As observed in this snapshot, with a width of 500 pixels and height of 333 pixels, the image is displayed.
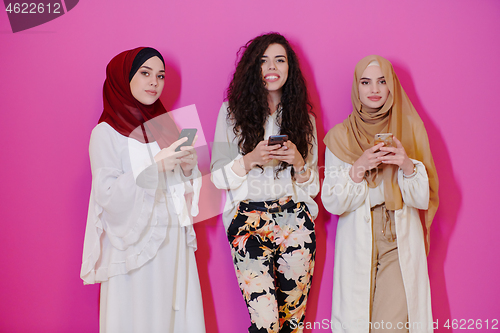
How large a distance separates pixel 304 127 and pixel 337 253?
74 cm

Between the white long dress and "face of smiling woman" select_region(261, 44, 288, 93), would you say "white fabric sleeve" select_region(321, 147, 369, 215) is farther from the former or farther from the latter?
the white long dress

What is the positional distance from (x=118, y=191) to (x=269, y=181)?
760mm

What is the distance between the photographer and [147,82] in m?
1.81

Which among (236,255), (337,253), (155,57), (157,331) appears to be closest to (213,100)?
(155,57)

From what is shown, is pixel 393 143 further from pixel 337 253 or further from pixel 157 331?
pixel 157 331

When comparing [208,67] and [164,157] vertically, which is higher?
[208,67]

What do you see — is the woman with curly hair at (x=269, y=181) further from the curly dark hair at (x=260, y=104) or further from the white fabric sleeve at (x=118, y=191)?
the white fabric sleeve at (x=118, y=191)

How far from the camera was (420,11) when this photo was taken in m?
2.15

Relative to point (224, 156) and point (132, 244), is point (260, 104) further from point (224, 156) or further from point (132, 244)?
point (132, 244)

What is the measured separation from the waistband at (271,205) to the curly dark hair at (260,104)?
0.17 meters

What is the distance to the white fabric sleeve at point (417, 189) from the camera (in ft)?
5.92

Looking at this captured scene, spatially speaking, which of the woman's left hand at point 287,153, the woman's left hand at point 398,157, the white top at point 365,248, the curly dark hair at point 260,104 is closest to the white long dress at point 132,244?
the curly dark hair at point 260,104

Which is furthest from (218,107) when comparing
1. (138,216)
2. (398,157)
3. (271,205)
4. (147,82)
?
(398,157)

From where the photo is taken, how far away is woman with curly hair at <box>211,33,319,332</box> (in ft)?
5.89
